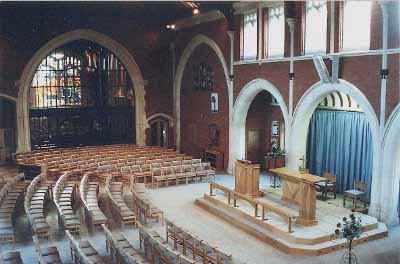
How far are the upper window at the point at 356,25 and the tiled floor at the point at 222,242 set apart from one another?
17.5ft

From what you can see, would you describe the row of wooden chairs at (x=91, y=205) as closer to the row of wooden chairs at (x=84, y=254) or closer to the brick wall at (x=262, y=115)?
the row of wooden chairs at (x=84, y=254)

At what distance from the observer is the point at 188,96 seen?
22.0 m

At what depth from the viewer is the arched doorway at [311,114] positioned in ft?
39.2

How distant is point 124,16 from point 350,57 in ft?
42.2

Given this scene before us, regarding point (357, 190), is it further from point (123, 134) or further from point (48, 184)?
point (123, 134)

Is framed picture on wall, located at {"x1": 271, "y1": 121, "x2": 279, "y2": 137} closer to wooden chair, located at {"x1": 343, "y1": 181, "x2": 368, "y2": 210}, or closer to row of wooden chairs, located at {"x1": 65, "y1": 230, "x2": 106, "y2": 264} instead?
wooden chair, located at {"x1": 343, "y1": 181, "x2": 368, "y2": 210}

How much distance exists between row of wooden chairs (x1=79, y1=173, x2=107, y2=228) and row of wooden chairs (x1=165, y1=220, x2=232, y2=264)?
1787 millimetres

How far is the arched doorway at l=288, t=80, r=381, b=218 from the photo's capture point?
12.0 meters

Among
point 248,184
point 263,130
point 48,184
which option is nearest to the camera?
point 248,184

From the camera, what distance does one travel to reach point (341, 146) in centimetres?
1482

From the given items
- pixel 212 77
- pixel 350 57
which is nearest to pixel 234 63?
pixel 212 77

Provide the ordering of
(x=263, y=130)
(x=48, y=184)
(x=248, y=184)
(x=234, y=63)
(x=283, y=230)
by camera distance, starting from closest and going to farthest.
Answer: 1. (x=283, y=230)
2. (x=248, y=184)
3. (x=48, y=184)
4. (x=234, y=63)
5. (x=263, y=130)

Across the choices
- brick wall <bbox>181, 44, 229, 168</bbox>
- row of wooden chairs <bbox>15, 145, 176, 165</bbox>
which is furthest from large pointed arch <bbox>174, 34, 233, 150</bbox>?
row of wooden chairs <bbox>15, 145, 176, 165</bbox>

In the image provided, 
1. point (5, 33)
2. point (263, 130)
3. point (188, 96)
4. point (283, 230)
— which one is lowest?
point (283, 230)
